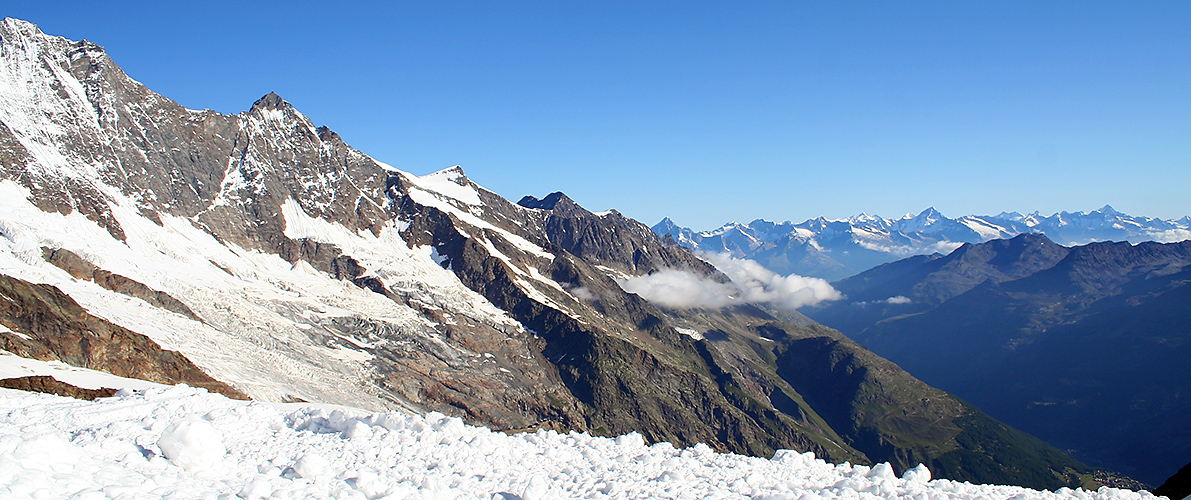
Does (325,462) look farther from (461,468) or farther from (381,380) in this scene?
(381,380)

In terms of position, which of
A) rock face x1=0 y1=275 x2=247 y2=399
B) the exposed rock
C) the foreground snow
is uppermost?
the exposed rock

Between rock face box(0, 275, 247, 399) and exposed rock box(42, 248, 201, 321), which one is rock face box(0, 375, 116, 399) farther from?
exposed rock box(42, 248, 201, 321)

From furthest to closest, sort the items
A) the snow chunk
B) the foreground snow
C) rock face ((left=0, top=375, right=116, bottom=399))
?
rock face ((left=0, top=375, right=116, bottom=399)) → the snow chunk → the foreground snow

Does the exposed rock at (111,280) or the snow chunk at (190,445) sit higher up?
the exposed rock at (111,280)

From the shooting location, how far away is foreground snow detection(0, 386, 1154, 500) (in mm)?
22562

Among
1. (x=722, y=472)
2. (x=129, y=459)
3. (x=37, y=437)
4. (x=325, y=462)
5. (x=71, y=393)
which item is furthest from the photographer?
(x=71, y=393)

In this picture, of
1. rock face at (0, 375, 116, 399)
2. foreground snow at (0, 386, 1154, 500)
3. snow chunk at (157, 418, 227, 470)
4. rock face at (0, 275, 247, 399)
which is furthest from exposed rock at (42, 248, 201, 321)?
snow chunk at (157, 418, 227, 470)

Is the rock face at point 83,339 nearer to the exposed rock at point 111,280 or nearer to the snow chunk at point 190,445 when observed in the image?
the exposed rock at point 111,280

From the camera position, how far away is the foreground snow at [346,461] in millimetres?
22562

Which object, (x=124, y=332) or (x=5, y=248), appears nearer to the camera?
(x=124, y=332)

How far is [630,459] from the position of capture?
33.4 meters

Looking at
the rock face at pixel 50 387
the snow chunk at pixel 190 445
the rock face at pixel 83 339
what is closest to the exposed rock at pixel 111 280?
the rock face at pixel 83 339

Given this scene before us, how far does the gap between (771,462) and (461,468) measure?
16.8 meters

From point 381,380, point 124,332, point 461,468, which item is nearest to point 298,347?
point 381,380
